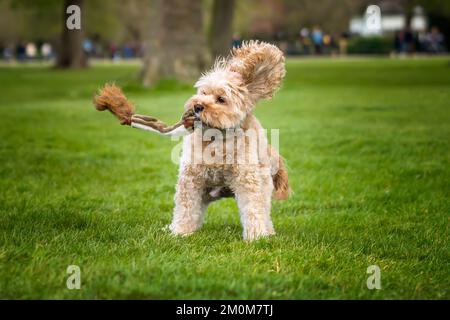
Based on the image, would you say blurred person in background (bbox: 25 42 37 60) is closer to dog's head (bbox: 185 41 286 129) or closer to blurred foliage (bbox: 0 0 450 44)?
blurred foliage (bbox: 0 0 450 44)

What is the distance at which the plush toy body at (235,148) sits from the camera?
5523 mm

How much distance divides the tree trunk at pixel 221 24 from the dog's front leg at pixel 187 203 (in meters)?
25.3

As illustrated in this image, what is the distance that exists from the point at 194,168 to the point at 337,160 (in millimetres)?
4495

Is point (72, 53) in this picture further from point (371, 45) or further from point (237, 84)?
point (237, 84)

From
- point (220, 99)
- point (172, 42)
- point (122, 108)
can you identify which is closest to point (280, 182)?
point (220, 99)

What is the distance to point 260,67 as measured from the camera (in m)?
5.73

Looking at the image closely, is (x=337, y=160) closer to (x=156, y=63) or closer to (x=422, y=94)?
(x=422, y=94)

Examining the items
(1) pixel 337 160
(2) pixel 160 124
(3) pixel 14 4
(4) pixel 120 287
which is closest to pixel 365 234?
(2) pixel 160 124

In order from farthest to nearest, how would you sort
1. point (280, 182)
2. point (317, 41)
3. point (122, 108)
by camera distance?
point (317, 41), point (280, 182), point (122, 108)

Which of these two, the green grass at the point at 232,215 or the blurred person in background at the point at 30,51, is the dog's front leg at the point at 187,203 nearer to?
the green grass at the point at 232,215

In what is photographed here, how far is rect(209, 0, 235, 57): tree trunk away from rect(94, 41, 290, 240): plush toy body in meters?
25.1

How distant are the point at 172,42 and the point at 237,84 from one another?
16.9 metres
